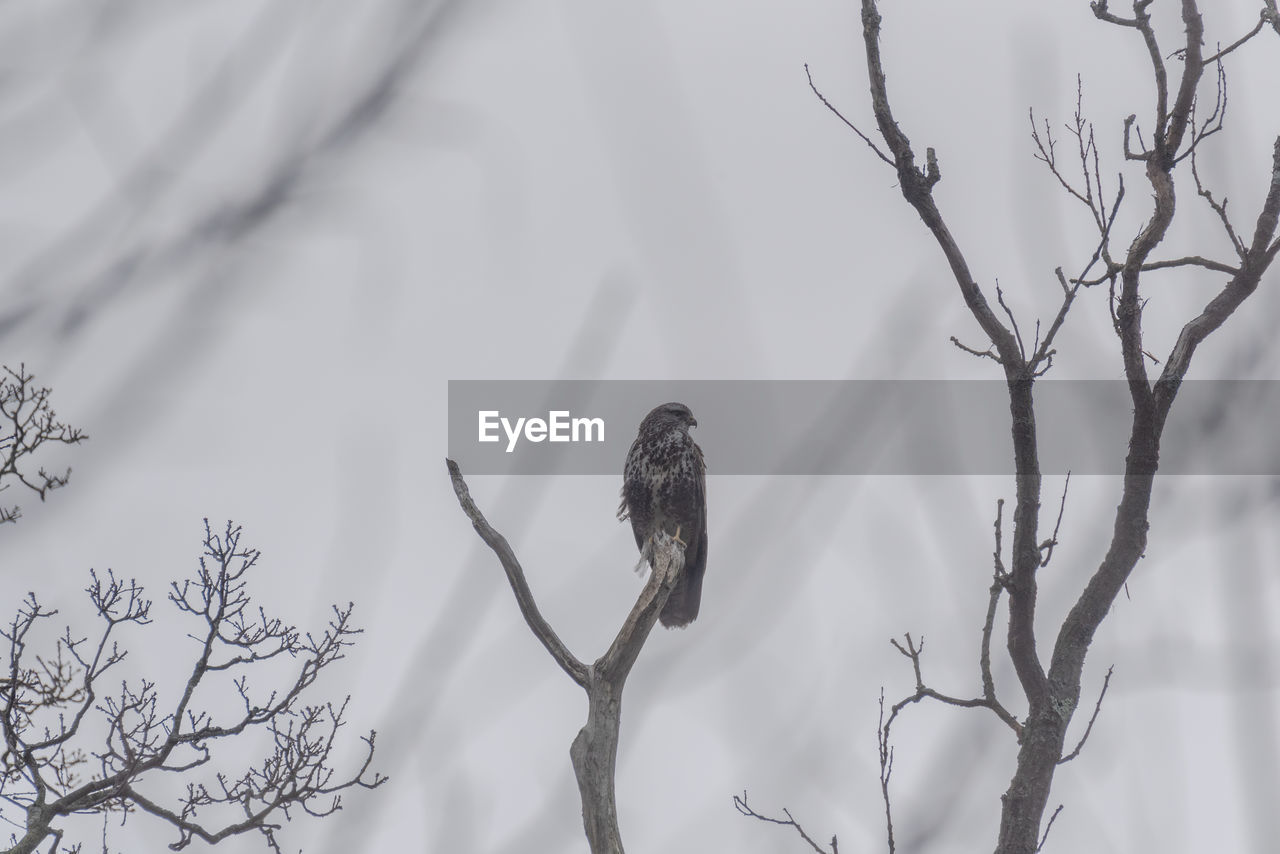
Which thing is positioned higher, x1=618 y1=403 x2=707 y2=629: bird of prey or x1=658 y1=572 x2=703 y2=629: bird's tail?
x1=618 y1=403 x2=707 y2=629: bird of prey

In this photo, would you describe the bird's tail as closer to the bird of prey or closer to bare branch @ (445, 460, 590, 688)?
the bird of prey

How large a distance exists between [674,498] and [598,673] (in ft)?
12.3

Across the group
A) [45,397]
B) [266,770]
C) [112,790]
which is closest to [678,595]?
[266,770]

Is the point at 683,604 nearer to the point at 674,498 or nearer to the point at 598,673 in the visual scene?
the point at 674,498

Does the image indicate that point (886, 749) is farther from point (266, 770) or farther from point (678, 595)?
point (678, 595)

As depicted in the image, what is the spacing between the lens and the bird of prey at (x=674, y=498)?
27.0 feet

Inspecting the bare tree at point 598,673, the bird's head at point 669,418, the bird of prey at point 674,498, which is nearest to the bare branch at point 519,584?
the bare tree at point 598,673

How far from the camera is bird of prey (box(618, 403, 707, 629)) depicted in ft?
27.0

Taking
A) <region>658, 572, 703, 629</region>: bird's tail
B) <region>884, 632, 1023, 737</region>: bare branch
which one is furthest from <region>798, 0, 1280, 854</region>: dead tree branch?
<region>658, 572, 703, 629</region>: bird's tail

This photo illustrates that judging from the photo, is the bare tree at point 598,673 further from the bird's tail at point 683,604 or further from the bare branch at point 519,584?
the bird's tail at point 683,604

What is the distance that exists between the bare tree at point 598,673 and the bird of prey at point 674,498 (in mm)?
3060

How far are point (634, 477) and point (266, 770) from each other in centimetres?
376

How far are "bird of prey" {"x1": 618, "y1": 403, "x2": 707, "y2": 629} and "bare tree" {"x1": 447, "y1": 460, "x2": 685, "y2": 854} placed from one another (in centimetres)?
306

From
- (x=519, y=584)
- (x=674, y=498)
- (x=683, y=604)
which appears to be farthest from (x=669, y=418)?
(x=519, y=584)
